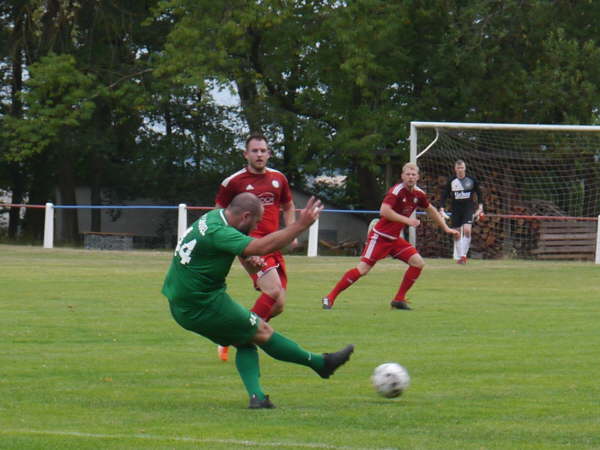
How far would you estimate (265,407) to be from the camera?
23.0 feet

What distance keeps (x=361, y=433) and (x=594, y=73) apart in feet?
85.6

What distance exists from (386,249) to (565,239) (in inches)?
614

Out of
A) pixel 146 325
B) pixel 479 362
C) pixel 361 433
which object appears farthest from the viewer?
pixel 146 325

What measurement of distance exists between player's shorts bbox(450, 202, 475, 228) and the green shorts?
15703mm

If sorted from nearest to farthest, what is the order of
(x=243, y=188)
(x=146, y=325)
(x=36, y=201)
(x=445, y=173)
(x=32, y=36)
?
1. (x=243, y=188)
2. (x=146, y=325)
3. (x=445, y=173)
4. (x=32, y=36)
5. (x=36, y=201)

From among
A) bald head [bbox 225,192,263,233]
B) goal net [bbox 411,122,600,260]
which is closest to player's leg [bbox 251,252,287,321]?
bald head [bbox 225,192,263,233]

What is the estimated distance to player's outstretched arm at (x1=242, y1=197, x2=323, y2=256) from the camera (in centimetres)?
638

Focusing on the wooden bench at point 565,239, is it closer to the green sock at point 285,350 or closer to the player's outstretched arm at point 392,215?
the player's outstretched arm at point 392,215

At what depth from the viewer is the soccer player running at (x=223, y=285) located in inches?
265

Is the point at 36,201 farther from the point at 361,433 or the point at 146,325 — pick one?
the point at 361,433

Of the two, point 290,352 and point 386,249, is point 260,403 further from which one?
point 386,249

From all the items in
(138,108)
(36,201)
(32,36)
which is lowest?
(36,201)

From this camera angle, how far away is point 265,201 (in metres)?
10.5

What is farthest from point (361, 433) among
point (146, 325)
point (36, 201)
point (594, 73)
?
point (36, 201)
